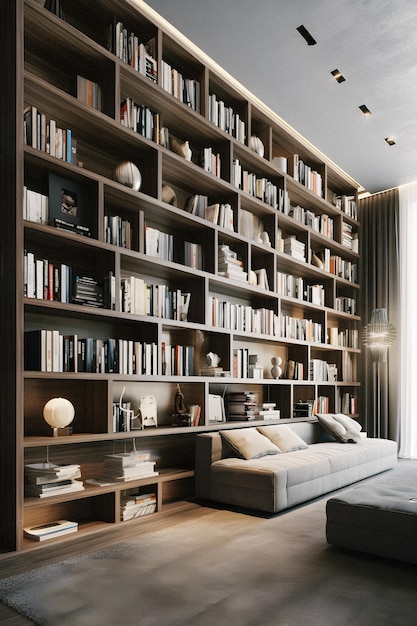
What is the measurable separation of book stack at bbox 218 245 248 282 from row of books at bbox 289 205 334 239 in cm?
134

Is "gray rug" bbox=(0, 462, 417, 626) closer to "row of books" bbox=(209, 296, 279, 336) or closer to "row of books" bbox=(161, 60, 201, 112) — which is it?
"row of books" bbox=(209, 296, 279, 336)

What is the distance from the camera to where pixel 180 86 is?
14.6ft

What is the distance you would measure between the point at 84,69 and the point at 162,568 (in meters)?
3.25

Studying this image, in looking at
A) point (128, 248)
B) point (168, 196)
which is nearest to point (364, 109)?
point (168, 196)

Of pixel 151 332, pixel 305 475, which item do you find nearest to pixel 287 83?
pixel 151 332

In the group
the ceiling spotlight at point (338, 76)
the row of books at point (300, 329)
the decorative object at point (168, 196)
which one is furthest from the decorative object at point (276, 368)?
the ceiling spotlight at point (338, 76)

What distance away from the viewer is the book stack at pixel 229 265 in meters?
4.86

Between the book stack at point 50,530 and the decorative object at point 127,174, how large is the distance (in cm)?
226

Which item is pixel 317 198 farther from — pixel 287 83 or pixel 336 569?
Result: pixel 336 569

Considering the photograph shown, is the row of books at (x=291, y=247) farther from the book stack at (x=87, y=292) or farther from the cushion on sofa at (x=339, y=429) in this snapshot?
the book stack at (x=87, y=292)

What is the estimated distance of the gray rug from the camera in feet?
7.25

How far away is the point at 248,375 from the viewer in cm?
523

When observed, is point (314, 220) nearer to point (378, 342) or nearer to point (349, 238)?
point (349, 238)

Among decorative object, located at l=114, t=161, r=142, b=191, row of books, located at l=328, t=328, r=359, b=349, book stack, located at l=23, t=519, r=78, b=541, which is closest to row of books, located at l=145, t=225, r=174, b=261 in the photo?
decorative object, located at l=114, t=161, r=142, b=191
